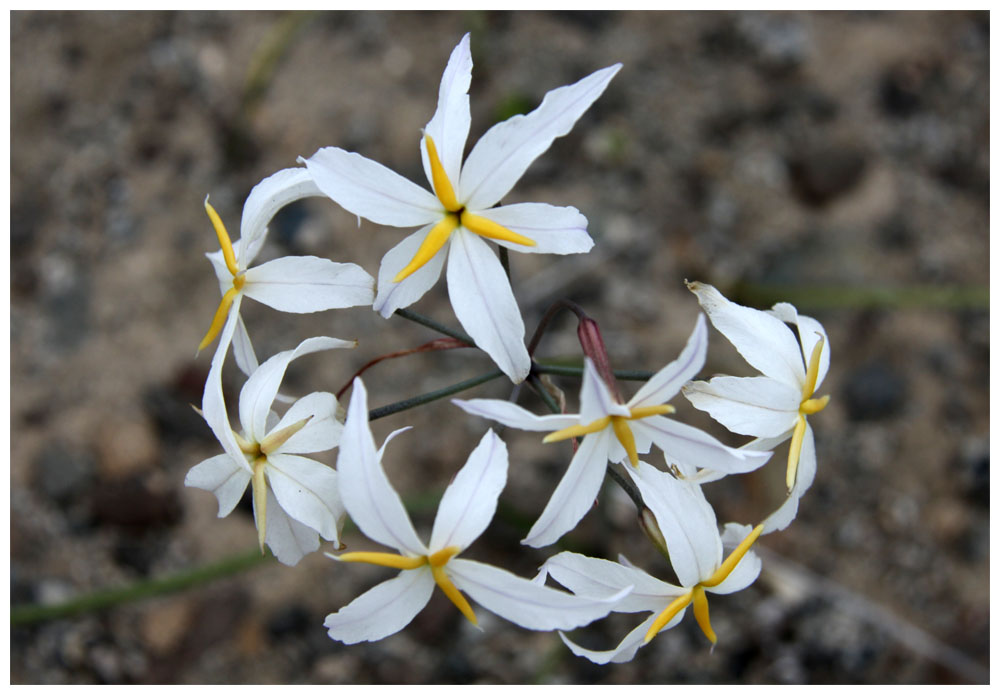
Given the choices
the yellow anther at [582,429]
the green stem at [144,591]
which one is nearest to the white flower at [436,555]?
the yellow anther at [582,429]

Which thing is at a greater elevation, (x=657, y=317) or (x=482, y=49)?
(x=482, y=49)

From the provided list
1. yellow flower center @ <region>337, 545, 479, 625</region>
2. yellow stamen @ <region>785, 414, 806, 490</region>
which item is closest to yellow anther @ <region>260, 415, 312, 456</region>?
yellow flower center @ <region>337, 545, 479, 625</region>

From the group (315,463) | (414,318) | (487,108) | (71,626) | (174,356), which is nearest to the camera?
(315,463)

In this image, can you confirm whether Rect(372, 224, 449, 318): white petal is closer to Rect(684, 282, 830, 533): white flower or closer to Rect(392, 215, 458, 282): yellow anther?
Rect(392, 215, 458, 282): yellow anther

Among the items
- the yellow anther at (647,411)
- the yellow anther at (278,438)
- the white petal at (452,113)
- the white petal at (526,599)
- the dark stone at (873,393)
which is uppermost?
the white petal at (452,113)

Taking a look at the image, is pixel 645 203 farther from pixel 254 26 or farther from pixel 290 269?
pixel 290 269

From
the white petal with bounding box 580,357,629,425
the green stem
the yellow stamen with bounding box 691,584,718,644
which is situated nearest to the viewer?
the white petal with bounding box 580,357,629,425

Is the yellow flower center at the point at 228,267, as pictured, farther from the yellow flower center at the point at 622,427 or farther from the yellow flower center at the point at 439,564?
the yellow flower center at the point at 622,427

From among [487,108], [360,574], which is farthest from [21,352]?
[487,108]
